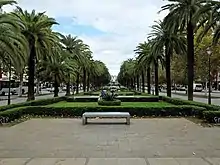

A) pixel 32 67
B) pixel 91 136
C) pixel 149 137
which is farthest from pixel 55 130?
pixel 32 67

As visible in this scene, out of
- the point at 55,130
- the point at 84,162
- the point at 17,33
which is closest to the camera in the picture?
the point at 84,162

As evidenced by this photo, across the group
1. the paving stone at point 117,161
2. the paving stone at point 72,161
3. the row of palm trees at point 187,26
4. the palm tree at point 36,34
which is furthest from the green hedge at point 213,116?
the palm tree at point 36,34

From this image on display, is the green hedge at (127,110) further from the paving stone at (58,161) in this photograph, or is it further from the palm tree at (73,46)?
the palm tree at (73,46)

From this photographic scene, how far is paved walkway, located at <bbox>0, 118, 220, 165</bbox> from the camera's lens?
9.18 meters

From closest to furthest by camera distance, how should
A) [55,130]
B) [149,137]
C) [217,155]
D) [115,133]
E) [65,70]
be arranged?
[217,155] < [149,137] < [115,133] < [55,130] < [65,70]

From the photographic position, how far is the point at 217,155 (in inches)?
393

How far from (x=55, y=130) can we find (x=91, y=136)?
2416mm

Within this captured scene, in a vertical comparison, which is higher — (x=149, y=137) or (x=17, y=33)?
(x=17, y=33)

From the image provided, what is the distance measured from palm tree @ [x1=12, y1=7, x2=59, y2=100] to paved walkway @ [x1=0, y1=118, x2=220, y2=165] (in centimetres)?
1338

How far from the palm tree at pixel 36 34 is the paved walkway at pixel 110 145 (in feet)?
43.9

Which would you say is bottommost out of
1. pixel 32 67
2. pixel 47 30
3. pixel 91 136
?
pixel 91 136

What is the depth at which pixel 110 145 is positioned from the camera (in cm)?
1173

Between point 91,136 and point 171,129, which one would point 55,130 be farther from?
point 171,129

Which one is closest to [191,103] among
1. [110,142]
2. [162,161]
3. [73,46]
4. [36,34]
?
[36,34]
